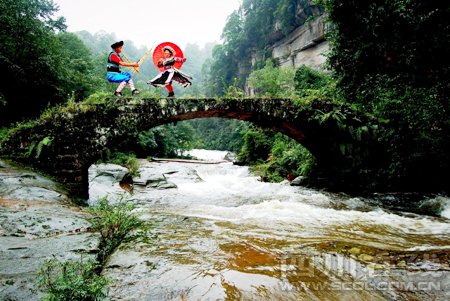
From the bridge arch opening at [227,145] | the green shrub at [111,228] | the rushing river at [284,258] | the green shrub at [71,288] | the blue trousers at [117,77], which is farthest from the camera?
the bridge arch opening at [227,145]

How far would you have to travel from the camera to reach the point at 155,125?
785 cm

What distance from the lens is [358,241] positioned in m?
3.94

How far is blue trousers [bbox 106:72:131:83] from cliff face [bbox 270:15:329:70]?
23.6 m

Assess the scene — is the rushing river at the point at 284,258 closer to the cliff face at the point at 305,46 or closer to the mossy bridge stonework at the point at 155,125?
the mossy bridge stonework at the point at 155,125

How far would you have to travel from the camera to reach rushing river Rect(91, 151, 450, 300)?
238 cm

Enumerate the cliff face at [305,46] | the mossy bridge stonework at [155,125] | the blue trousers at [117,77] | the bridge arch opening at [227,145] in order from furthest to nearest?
the cliff face at [305,46]
the bridge arch opening at [227,145]
the blue trousers at [117,77]
the mossy bridge stonework at [155,125]

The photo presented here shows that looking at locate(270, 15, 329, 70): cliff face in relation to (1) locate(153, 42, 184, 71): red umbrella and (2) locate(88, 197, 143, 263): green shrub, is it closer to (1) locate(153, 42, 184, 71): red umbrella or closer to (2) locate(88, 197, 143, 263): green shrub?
(1) locate(153, 42, 184, 71): red umbrella

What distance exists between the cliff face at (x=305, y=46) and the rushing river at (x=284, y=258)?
82.1 ft

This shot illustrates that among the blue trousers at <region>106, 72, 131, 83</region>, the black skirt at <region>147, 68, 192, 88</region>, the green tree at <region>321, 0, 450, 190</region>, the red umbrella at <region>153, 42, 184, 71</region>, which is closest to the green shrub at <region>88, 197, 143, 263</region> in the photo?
the blue trousers at <region>106, 72, 131, 83</region>

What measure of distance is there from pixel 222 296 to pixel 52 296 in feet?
4.21

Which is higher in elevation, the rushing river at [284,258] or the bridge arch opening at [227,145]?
the bridge arch opening at [227,145]

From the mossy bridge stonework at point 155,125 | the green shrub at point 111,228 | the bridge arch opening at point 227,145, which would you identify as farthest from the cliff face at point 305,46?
the green shrub at point 111,228

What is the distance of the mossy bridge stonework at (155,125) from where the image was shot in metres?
6.80

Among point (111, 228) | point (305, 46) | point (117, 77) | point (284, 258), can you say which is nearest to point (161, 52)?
point (117, 77)
